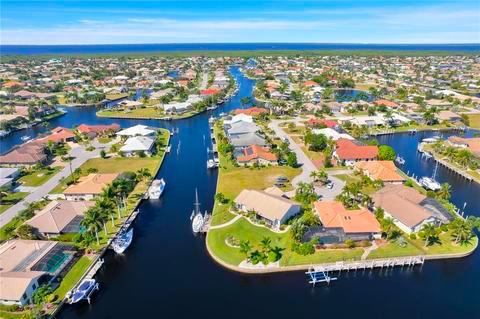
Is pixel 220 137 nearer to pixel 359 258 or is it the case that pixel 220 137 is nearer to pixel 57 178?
pixel 57 178

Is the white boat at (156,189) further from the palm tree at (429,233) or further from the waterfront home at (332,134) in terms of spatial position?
the waterfront home at (332,134)

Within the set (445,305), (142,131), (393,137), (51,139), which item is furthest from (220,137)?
(445,305)

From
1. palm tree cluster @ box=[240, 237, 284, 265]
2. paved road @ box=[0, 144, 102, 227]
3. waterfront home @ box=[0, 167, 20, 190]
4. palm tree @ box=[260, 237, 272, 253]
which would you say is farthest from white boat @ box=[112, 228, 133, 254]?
waterfront home @ box=[0, 167, 20, 190]

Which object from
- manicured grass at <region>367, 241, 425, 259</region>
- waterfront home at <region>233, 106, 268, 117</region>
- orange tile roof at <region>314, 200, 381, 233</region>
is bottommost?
manicured grass at <region>367, 241, 425, 259</region>

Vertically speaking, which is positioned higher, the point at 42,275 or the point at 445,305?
the point at 42,275

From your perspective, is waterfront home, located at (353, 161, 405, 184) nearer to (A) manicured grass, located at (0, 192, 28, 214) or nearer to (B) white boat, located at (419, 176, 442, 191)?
(B) white boat, located at (419, 176, 442, 191)

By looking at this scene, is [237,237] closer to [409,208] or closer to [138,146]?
[409,208]
